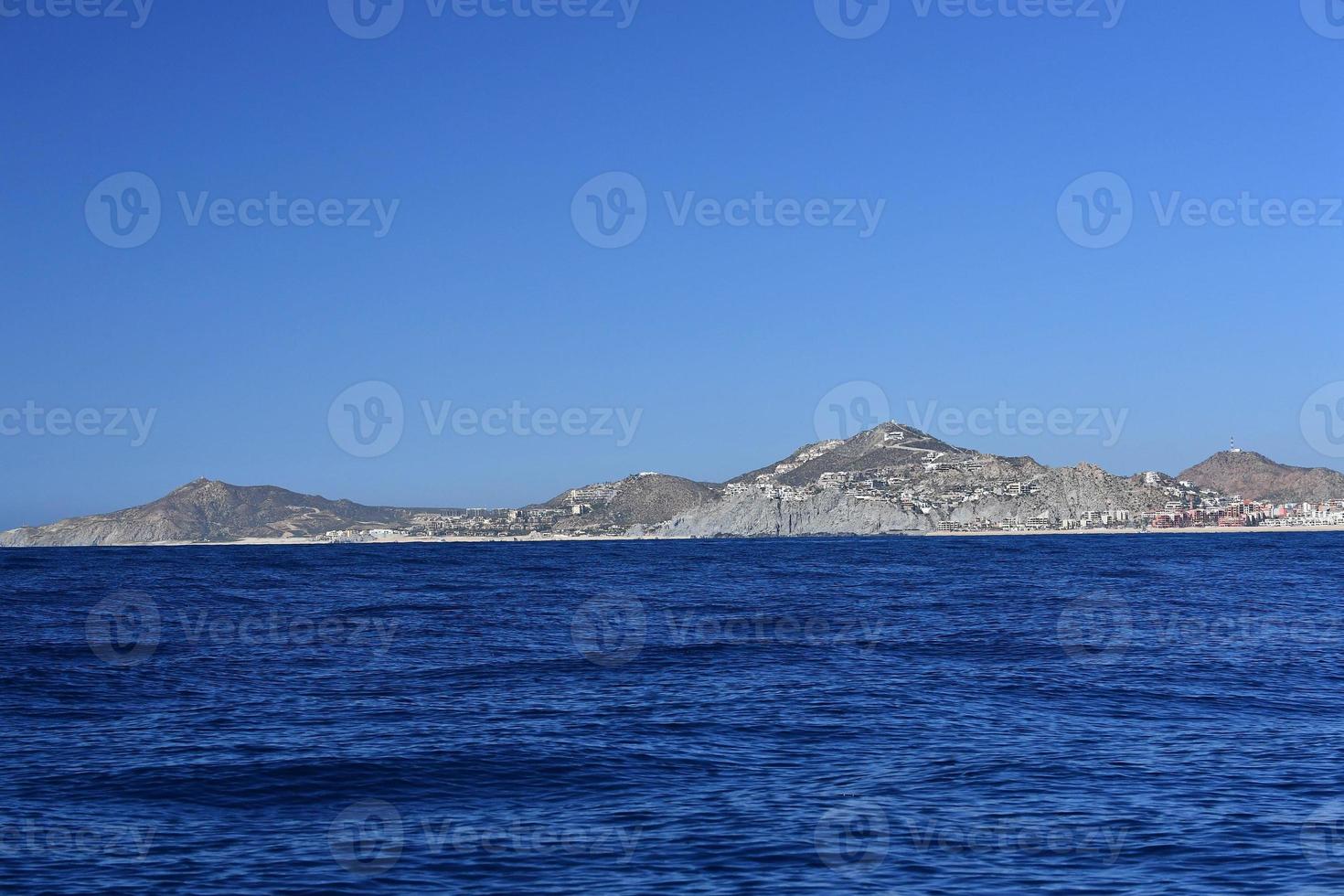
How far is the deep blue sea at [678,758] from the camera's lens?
1644cm

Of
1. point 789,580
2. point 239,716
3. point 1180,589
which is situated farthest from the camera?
point 789,580

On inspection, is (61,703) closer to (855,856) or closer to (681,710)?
(681,710)

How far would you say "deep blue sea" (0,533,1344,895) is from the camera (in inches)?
647

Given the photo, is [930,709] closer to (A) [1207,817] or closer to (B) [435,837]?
(A) [1207,817]

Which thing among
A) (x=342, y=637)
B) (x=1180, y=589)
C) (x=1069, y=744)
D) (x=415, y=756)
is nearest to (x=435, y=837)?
(x=415, y=756)

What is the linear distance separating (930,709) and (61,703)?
22.9 m

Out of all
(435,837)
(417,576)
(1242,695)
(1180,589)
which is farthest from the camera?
(417,576)

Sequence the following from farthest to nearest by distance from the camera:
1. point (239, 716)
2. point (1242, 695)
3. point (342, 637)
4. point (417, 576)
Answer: point (417, 576) < point (342, 637) < point (1242, 695) < point (239, 716)

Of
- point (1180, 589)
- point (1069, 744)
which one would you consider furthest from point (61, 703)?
point (1180, 589)

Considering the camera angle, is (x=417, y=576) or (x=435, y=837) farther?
(x=417, y=576)

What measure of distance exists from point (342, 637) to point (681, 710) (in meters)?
24.2

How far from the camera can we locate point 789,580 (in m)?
96.4

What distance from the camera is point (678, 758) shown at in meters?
23.3

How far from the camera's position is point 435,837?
59.5ft
